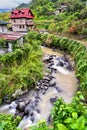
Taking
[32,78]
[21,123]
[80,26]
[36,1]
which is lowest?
[21,123]

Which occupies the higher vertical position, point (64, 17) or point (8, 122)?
point (64, 17)

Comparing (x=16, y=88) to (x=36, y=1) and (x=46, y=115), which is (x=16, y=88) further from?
(x=36, y=1)

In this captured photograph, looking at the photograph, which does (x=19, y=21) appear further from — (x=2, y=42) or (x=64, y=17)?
(x=2, y=42)

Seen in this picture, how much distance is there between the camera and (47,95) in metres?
18.3

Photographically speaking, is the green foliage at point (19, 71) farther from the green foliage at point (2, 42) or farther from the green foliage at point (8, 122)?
the green foliage at point (8, 122)

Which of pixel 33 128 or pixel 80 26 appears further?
pixel 80 26

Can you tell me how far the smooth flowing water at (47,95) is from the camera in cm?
1505

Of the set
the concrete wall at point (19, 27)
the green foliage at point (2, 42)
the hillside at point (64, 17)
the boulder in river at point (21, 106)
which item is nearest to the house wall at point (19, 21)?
the concrete wall at point (19, 27)

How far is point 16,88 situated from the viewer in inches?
709

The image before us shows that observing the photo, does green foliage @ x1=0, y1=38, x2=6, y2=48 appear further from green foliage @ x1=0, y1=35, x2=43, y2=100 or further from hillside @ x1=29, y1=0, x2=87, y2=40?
hillside @ x1=29, y1=0, x2=87, y2=40

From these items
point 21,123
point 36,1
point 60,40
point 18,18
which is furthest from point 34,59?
point 36,1

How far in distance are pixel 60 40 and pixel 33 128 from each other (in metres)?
29.6

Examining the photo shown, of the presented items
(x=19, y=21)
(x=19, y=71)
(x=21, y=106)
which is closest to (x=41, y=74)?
(x=19, y=71)

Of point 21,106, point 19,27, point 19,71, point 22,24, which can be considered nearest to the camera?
point 21,106
